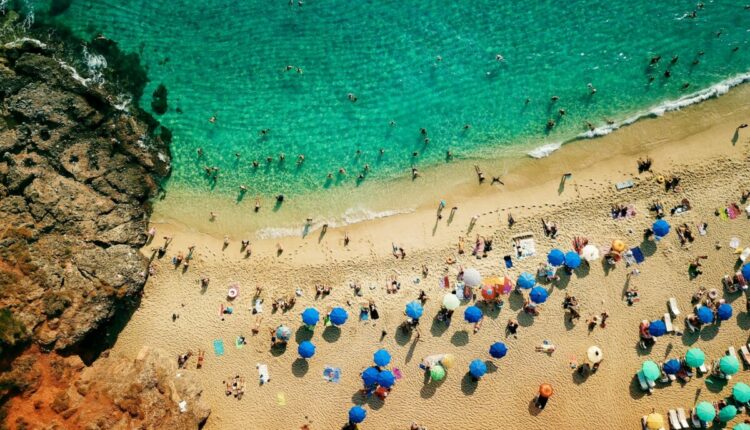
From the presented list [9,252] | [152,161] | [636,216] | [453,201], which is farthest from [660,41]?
[9,252]

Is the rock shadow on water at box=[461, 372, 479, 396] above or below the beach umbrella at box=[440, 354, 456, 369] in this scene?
below

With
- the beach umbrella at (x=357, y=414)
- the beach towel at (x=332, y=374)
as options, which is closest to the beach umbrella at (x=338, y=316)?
the beach towel at (x=332, y=374)

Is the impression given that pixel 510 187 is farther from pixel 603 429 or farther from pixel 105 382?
pixel 105 382

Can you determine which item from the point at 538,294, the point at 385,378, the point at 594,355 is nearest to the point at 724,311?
the point at 594,355

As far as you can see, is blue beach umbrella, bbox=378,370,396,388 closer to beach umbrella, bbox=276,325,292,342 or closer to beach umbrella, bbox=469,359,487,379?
beach umbrella, bbox=469,359,487,379

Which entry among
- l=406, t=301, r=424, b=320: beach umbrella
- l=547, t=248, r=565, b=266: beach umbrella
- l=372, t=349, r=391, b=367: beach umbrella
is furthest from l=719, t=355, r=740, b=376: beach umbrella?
l=372, t=349, r=391, b=367: beach umbrella
